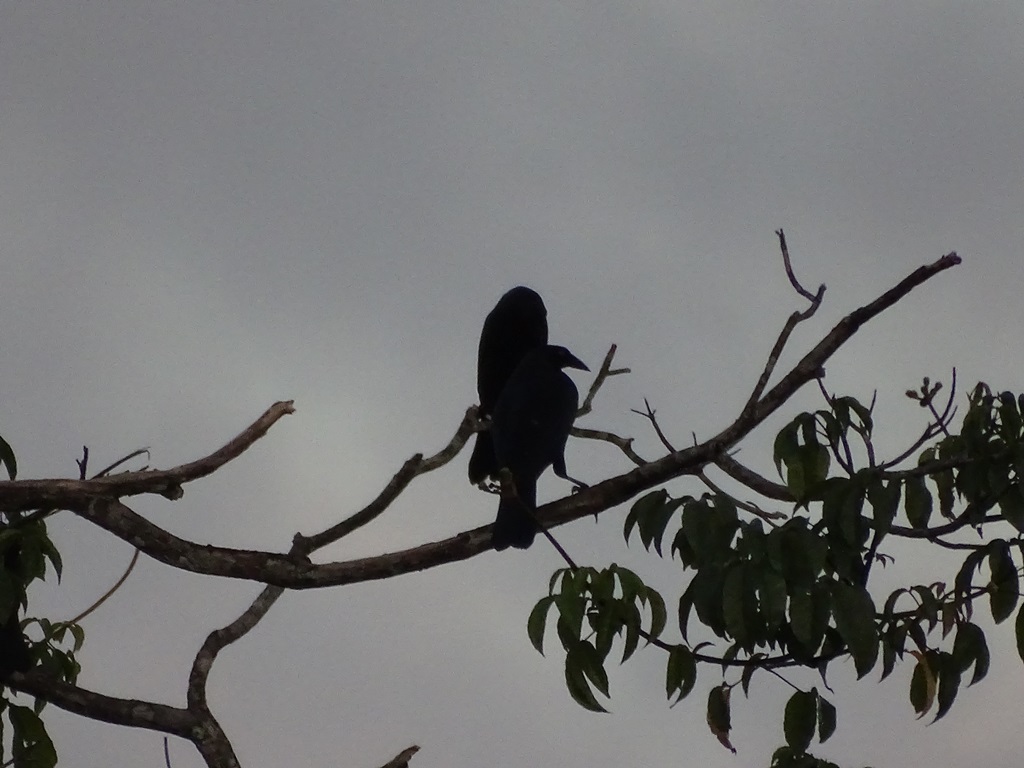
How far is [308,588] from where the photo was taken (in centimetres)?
350

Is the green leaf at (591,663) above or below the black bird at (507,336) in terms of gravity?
below

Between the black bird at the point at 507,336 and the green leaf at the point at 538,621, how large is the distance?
304cm

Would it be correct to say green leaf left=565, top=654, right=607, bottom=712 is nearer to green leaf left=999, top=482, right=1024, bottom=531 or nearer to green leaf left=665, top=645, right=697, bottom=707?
green leaf left=665, top=645, right=697, bottom=707

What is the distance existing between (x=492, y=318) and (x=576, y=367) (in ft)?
4.71

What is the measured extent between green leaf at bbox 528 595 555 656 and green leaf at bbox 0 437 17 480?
1.83 metres

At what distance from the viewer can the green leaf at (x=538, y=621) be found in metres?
2.83

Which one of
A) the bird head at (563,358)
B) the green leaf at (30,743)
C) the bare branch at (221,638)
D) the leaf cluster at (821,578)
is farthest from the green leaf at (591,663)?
the bird head at (563,358)

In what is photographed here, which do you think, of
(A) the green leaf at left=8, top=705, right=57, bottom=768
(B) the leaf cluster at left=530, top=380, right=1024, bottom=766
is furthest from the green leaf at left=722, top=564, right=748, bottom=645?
(A) the green leaf at left=8, top=705, right=57, bottom=768

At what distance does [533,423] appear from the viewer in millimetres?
4473

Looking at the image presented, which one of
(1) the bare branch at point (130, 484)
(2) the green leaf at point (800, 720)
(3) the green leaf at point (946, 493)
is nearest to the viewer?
(2) the green leaf at point (800, 720)

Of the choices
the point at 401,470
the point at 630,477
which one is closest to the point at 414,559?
the point at 401,470

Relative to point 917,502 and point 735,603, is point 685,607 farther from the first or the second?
point 917,502

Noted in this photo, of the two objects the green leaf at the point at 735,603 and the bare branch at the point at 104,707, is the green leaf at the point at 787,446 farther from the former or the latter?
the bare branch at the point at 104,707

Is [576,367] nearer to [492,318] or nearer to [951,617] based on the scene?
[492,318]
